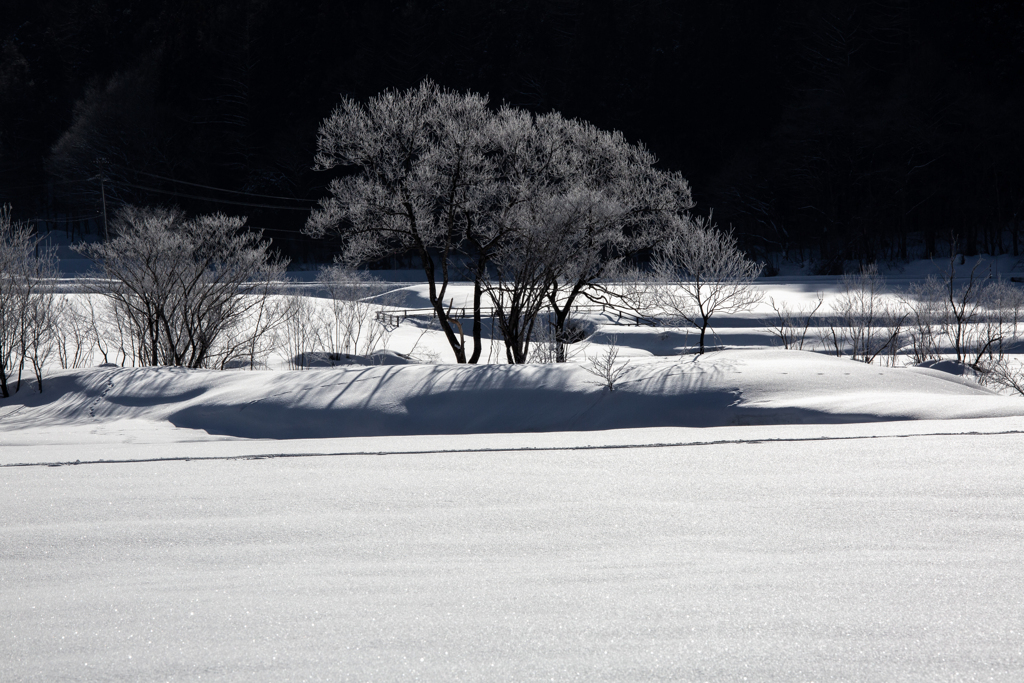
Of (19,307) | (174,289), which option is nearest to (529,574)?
Result: (19,307)

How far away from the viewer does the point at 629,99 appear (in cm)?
5853

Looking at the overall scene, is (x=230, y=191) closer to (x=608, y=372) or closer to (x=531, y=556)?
(x=608, y=372)

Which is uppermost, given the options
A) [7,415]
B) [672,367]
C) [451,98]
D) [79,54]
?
[79,54]

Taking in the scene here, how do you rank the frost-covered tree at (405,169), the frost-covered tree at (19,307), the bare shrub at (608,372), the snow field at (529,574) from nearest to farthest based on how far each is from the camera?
the snow field at (529,574) < the bare shrub at (608,372) < the frost-covered tree at (19,307) < the frost-covered tree at (405,169)

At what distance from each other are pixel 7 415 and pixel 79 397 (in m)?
1.25

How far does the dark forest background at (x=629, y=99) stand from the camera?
50125 mm

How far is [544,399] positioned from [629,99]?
173 ft

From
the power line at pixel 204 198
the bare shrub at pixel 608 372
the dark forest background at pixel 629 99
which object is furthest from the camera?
the power line at pixel 204 198

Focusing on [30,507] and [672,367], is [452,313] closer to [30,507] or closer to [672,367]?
[672,367]

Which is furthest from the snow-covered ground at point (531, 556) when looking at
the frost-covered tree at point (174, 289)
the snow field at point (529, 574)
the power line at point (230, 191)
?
the power line at point (230, 191)

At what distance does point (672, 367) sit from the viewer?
11000 mm

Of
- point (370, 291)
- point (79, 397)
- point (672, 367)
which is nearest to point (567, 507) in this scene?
point (672, 367)

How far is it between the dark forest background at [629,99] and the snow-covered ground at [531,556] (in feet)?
158

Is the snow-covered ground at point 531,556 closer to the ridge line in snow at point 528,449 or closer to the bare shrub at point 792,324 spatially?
the ridge line in snow at point 528,449
